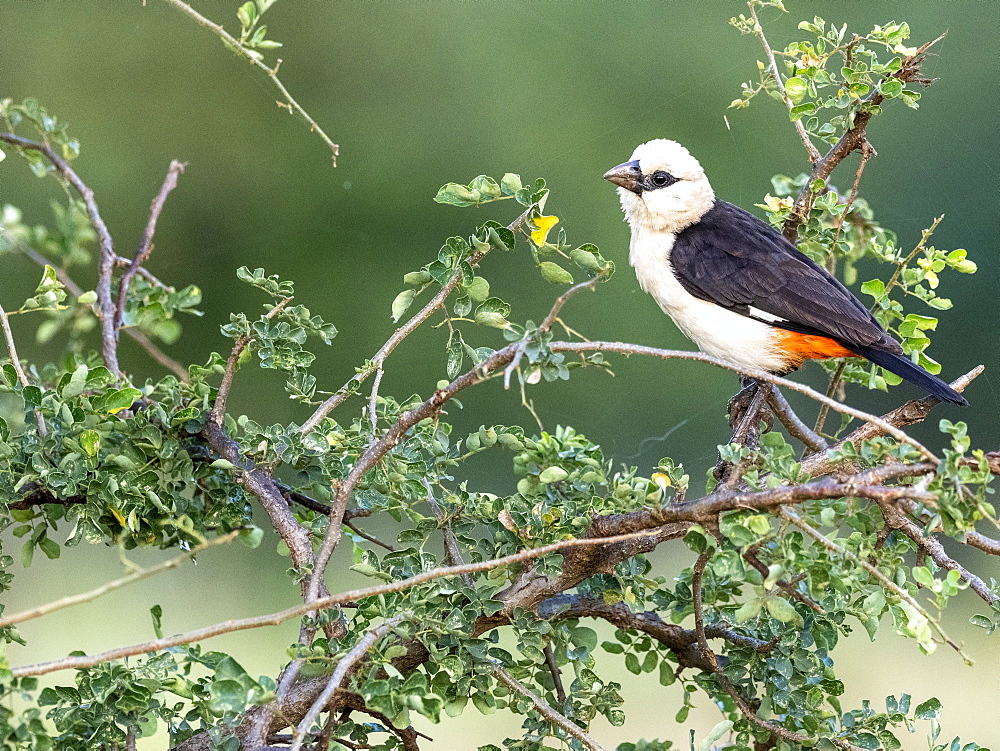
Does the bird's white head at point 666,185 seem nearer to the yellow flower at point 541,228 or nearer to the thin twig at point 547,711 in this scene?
the yellow flower at point 541,228

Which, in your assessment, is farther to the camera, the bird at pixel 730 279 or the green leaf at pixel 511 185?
the bird at pixel 730 279

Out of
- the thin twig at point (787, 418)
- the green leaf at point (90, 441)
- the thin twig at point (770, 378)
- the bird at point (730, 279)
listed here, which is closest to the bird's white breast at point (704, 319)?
the bird at point (730, 279)

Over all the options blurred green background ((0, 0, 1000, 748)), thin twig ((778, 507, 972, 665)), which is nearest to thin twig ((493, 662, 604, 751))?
thin twig ((778, 507, 972, 665))

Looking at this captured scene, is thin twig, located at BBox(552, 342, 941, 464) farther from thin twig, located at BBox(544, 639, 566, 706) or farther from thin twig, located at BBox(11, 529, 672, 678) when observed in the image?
thin twig, located at BBox(544, 639, 566, 706)

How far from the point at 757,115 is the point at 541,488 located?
2140 millimetres

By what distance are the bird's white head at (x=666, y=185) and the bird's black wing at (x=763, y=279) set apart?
0.8 inches

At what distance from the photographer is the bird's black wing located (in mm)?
1000

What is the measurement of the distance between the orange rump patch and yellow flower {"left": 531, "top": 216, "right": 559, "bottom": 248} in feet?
1.52

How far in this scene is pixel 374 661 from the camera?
62 centimetres

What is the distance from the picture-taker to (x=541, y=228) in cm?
69

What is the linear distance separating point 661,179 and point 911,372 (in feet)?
1.45

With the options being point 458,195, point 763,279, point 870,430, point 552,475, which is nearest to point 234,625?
point 552,475

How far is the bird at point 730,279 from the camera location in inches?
40.4

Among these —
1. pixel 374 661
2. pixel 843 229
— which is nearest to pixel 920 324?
pixel 843 229
